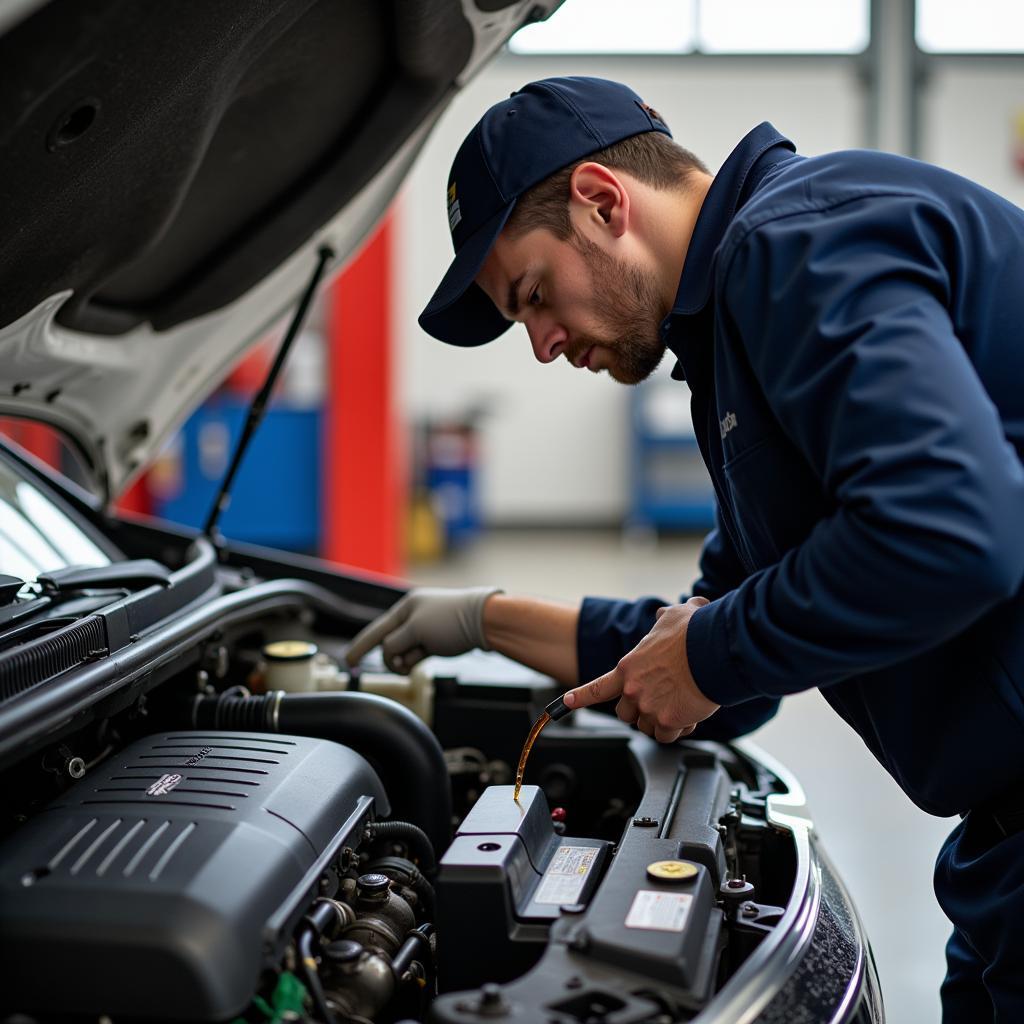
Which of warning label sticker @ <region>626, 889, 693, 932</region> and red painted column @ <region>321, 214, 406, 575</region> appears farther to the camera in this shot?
red painted column @ <region>321, 214, 406, 575</region>

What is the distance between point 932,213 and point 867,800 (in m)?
2.67

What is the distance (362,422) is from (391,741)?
4.44 metres

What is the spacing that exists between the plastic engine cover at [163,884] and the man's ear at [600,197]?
68 centimetres

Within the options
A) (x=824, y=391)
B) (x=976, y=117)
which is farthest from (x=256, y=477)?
(x=976, y=117)

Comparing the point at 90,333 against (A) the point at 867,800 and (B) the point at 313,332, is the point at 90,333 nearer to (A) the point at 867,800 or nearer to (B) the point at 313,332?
(A) the point at 867,800

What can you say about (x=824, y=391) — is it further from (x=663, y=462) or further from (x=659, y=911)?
(x=663, y=462)

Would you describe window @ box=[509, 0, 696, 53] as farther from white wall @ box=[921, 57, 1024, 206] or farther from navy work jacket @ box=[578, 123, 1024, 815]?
navy work jacket @ box=[578, 123, 1024, 815]

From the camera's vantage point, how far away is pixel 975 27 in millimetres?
8625

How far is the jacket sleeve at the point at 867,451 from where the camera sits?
896 millimetres

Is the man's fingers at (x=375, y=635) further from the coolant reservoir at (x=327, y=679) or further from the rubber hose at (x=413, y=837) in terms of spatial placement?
the rubber hose at (x=413, y=837)

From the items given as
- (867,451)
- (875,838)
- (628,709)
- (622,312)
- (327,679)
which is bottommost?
(875,838)

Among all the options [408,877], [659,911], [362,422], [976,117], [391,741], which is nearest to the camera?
[659,911]

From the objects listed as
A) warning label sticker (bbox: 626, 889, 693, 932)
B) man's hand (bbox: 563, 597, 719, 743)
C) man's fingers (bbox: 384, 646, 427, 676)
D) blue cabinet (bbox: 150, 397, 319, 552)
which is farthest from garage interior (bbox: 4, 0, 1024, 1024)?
warning label sticker (bbox: 626, 889, 693, 932)

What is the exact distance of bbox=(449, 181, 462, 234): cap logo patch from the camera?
1.30 meters
